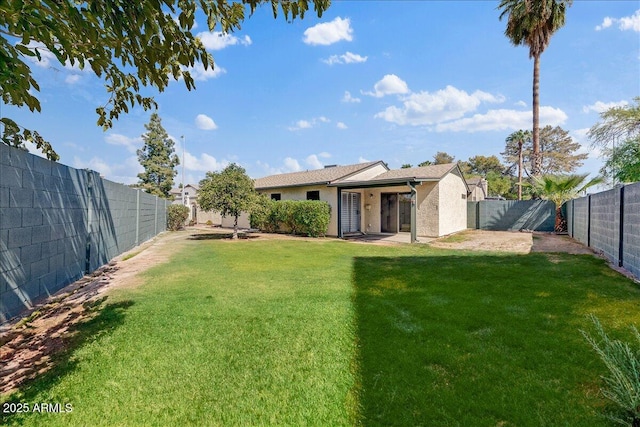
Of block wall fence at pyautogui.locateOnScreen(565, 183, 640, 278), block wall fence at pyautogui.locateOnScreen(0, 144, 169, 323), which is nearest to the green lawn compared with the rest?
block wall fence at pyautogui.locateOnScreen(0, 144, 169, 323)

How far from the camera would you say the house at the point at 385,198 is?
1594 centimetres

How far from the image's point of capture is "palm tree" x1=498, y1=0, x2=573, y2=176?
18.0 meters

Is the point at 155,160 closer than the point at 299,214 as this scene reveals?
No

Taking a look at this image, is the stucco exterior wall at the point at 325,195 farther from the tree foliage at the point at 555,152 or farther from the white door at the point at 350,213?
the tree foliage at the point at 555,152

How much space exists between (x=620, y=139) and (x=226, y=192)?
19570 millimetres

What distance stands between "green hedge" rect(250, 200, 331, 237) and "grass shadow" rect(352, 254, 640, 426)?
32.6 ft

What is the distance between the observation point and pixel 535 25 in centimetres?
1817

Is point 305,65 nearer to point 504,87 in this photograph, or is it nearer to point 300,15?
point 504,87

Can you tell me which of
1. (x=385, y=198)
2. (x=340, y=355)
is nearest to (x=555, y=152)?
(x=385, y=198)

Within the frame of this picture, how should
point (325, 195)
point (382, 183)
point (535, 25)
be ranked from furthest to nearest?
point (535, 25) → point (325, 195) → point (382, 183)

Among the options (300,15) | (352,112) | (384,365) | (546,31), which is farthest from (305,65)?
(546,31)

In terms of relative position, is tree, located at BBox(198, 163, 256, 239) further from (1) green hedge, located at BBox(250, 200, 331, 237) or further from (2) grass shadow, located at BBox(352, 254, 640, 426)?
(2) grass shadow, located at BBox(352, 254, 640, 426)

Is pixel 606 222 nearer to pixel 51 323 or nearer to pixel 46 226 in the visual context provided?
pixel 51 323

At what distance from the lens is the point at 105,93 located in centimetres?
427
